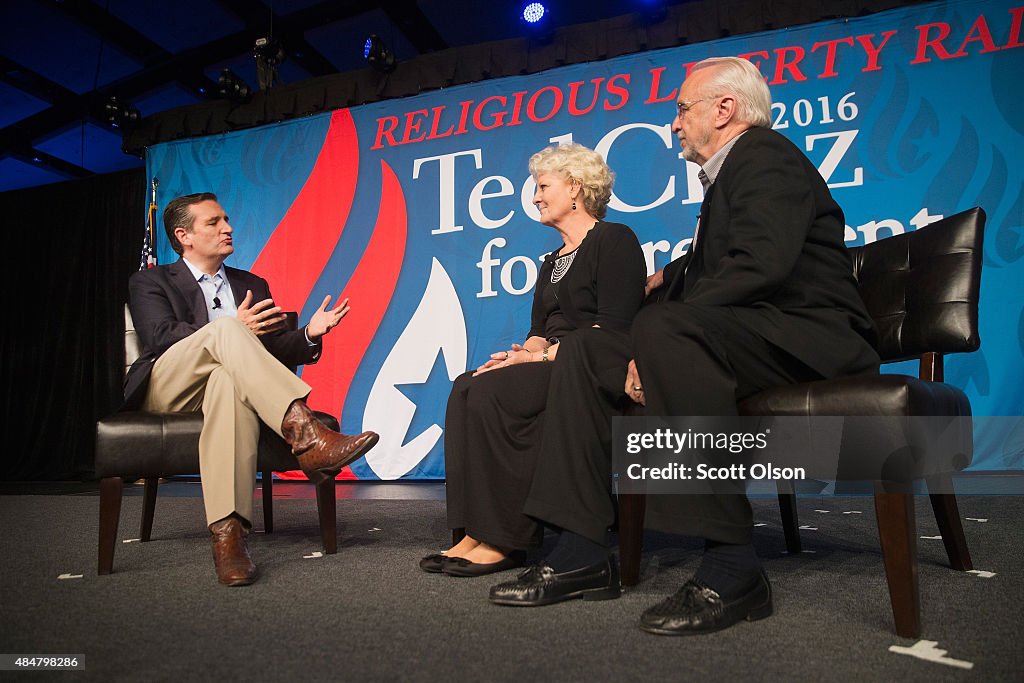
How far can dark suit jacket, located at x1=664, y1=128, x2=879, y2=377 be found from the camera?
4.27ft

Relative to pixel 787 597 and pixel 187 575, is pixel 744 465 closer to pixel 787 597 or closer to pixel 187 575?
pixel 787 597

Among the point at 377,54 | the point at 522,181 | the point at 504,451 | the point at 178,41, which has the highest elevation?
the point at 178,41

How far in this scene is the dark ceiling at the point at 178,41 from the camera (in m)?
4.81

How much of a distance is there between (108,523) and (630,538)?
1.27 m

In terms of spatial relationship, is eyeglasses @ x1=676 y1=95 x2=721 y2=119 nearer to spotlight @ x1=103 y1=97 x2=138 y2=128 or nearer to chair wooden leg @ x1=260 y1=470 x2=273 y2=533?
chair wooden leg @ x1=260 y1=470 x2=273 y2=533

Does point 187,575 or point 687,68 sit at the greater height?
point 687,68

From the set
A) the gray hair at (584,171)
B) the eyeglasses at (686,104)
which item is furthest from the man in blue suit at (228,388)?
the eyeglasses at (686,104)

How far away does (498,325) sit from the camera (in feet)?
14.5

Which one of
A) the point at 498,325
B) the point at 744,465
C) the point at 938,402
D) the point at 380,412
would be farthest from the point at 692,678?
the point at 380,412

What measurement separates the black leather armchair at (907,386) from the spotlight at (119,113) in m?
5.41

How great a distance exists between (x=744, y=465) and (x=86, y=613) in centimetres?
125

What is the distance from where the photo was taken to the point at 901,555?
3.69ft
